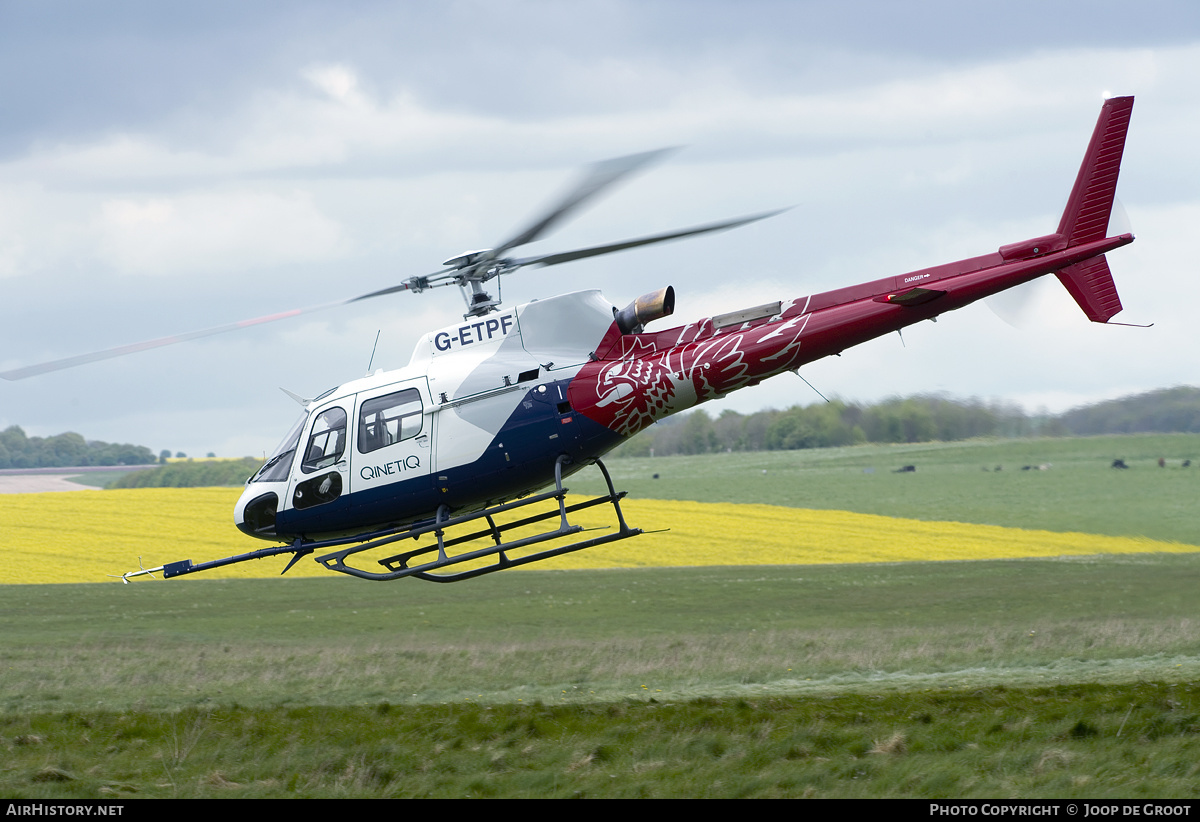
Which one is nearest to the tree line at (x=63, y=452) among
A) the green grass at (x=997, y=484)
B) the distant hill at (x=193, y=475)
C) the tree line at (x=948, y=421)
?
the distant hill at (x=193, y=475)

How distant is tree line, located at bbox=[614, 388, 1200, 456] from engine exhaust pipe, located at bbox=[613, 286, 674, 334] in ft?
107

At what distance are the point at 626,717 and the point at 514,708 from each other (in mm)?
1880

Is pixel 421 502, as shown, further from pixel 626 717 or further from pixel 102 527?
pixel 102 527

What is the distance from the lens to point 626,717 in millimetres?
19672

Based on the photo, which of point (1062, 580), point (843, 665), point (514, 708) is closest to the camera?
point (514, 708)

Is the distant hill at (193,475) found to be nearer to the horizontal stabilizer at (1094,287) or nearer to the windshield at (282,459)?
the windshield at (282,459)

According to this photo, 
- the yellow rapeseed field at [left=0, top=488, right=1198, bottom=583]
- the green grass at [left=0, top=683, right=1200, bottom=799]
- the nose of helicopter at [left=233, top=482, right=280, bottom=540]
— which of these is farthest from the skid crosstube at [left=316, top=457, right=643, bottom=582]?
the yellow rapeseed field at [left=0, top=488, right=1198, bottom=583]

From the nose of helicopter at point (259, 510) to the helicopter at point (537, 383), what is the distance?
0.10 feet

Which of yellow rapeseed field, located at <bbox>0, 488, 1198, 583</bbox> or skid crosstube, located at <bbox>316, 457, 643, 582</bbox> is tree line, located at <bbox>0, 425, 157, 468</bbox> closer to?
yellow rapeseed field, located at <bbox>0, 488, 1198, 583</bbox>

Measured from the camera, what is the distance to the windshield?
794 inches

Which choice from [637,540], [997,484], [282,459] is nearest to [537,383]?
[282,459]

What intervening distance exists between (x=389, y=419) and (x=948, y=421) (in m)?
36.3

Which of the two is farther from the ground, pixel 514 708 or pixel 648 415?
pixel 648 415

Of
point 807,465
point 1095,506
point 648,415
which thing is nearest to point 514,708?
point 648,415
